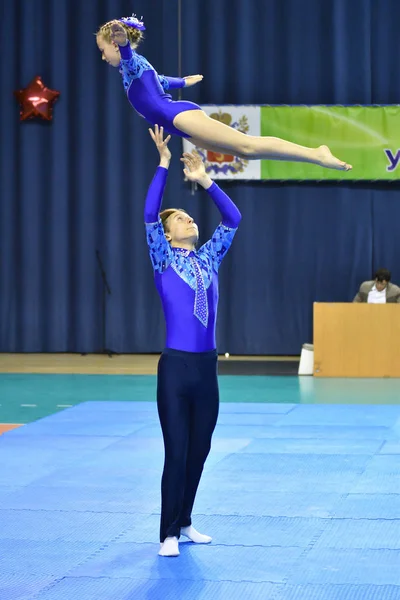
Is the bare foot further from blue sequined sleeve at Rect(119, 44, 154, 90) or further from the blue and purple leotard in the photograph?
blue sequined sleeve at Rect(119, 44, 154, 90)

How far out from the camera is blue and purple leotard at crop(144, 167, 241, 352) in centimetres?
445

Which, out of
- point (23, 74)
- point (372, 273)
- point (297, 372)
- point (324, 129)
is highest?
point (23, 74)

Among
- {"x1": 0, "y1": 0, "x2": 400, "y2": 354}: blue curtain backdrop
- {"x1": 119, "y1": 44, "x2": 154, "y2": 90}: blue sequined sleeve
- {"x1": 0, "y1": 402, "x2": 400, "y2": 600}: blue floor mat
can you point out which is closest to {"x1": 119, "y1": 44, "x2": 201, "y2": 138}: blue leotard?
{"x1": 119, "y1": 44, "x2": 154, "y2": 90}: blue sequined sleeve

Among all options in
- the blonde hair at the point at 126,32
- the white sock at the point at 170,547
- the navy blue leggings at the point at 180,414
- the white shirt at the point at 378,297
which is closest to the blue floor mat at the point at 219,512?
the white sock at the point at 170,547

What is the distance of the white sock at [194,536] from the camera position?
182 inches

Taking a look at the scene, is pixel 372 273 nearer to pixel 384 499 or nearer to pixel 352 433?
pixel 352 433

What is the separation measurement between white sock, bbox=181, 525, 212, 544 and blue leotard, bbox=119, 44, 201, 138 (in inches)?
71.0

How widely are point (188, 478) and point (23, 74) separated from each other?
33.0 feet

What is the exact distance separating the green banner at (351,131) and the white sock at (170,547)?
8.75 metres

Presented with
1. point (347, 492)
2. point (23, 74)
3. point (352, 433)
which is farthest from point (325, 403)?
point (23, 74)

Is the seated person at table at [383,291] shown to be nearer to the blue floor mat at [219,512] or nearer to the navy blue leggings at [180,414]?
the blue floor mat at [219,512]

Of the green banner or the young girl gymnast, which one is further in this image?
the green banner

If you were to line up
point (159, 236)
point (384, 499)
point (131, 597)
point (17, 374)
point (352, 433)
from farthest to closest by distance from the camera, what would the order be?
point (17, 374) < point (352, 433) < point (384, 499) < point (159, 236) < point (131, 597)

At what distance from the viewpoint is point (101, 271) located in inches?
533
